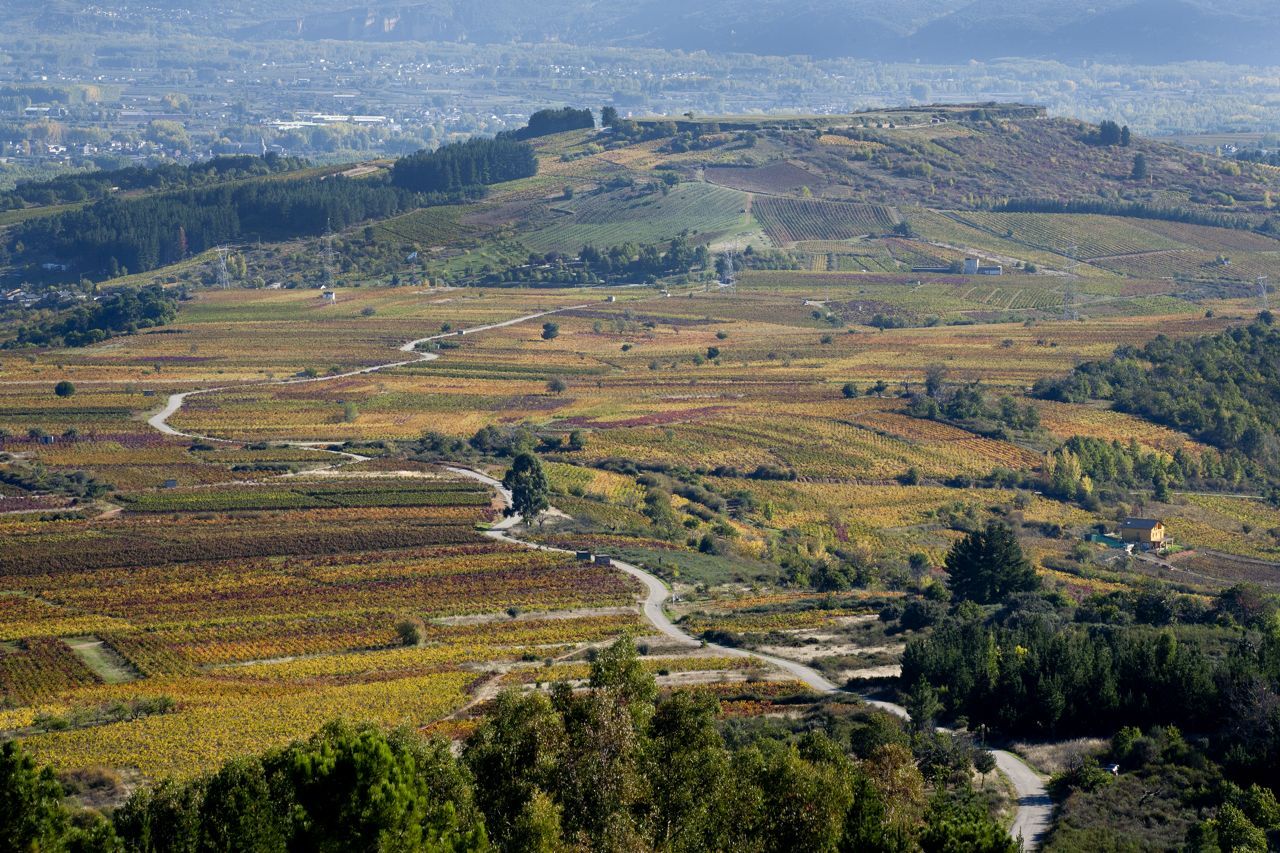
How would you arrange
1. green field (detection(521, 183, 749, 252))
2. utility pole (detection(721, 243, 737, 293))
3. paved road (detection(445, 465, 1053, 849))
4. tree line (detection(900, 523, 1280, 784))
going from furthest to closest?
green field (detection(521, 183, 749, 252))
utility pole (detection(721, 243, 737, 293))
tree line (detection(900, 523, 1280, 784))
paved road (detection(445, 465, 1053, 849))

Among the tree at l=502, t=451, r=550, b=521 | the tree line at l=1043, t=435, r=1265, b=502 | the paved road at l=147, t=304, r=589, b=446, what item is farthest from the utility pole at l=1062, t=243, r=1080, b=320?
the tree at l=502, t=451, r=550, b=521

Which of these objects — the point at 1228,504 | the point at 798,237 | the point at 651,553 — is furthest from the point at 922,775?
the point at 798,237

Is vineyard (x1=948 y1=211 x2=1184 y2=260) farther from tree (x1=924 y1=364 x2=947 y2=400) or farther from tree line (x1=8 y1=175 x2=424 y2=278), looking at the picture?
tree line (x1=8 y1=175 x2=424 y2=278)

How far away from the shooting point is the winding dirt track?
40.0 meters

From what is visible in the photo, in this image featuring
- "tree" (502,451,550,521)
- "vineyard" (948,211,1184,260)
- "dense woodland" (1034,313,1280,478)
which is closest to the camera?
"tree" (502,451,550,521)

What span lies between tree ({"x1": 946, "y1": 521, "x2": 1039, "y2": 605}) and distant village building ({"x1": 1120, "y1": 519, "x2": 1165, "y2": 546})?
16.4m

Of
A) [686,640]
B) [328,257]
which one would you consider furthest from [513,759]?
[328,257]

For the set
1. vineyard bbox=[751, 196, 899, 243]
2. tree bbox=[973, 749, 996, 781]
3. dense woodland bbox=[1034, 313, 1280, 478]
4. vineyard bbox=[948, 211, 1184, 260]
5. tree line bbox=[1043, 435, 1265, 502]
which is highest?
vineyard bbox=[751, 196, 899, 243]

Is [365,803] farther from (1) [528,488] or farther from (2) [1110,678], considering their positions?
(1) [528,488]

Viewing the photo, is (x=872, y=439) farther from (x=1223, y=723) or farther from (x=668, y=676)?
(x=1223, y=723)

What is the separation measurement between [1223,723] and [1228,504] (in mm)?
46707

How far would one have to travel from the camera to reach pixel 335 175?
652ft

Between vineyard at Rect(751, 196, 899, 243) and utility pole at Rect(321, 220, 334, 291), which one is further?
vineyard at Rect(751, 196, 899, 243)

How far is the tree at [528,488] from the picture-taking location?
7662cm
